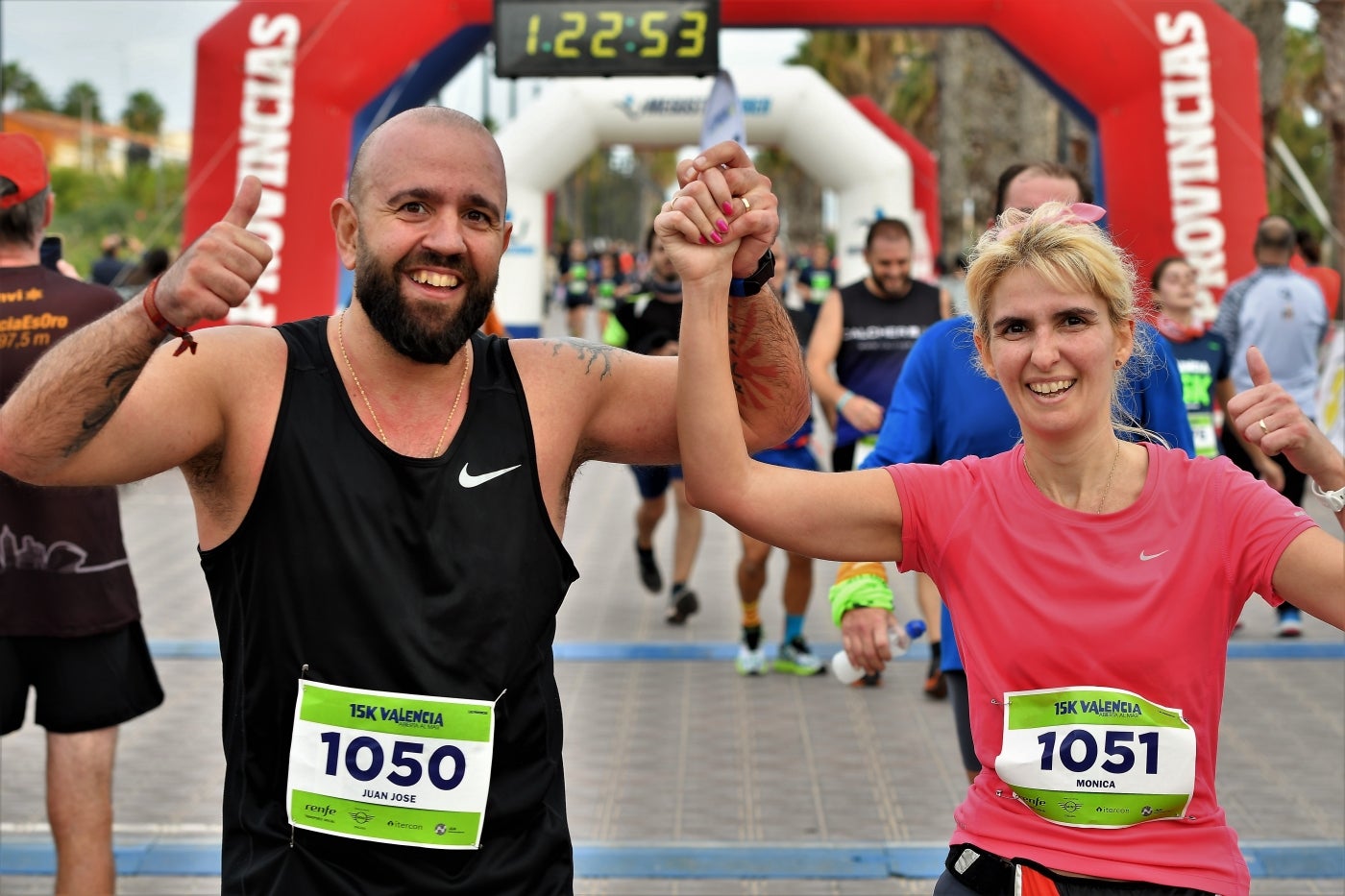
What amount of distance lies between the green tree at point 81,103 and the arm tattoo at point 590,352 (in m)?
122

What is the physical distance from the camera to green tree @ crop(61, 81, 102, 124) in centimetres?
11844

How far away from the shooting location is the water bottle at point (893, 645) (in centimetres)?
333

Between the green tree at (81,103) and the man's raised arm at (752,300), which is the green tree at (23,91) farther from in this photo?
the man's raised arm at (752,300)

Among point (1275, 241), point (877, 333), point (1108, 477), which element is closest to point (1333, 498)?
point (1108, 477)

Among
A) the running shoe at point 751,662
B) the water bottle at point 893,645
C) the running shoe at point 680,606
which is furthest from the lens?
the running shoe at point 680,606

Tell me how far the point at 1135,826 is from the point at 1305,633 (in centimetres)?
619

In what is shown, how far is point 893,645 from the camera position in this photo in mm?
3322

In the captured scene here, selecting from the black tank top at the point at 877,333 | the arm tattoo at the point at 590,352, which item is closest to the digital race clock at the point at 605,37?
the black tank top at the point at 877,333

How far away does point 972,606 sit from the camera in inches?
99.9

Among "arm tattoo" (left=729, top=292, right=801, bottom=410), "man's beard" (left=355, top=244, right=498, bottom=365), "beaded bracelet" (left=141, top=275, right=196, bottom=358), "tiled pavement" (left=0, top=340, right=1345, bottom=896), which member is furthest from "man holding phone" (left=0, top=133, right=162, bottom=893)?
"arm tattoo" (left=729, top=292, right=801, bottom=410)

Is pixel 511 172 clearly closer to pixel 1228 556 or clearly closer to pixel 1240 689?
pixel 1240 689

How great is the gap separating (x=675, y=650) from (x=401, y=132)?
5.42 m

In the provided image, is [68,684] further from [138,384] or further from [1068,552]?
[1068,552]

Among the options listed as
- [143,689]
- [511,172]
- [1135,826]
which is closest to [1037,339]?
[1135,826]
